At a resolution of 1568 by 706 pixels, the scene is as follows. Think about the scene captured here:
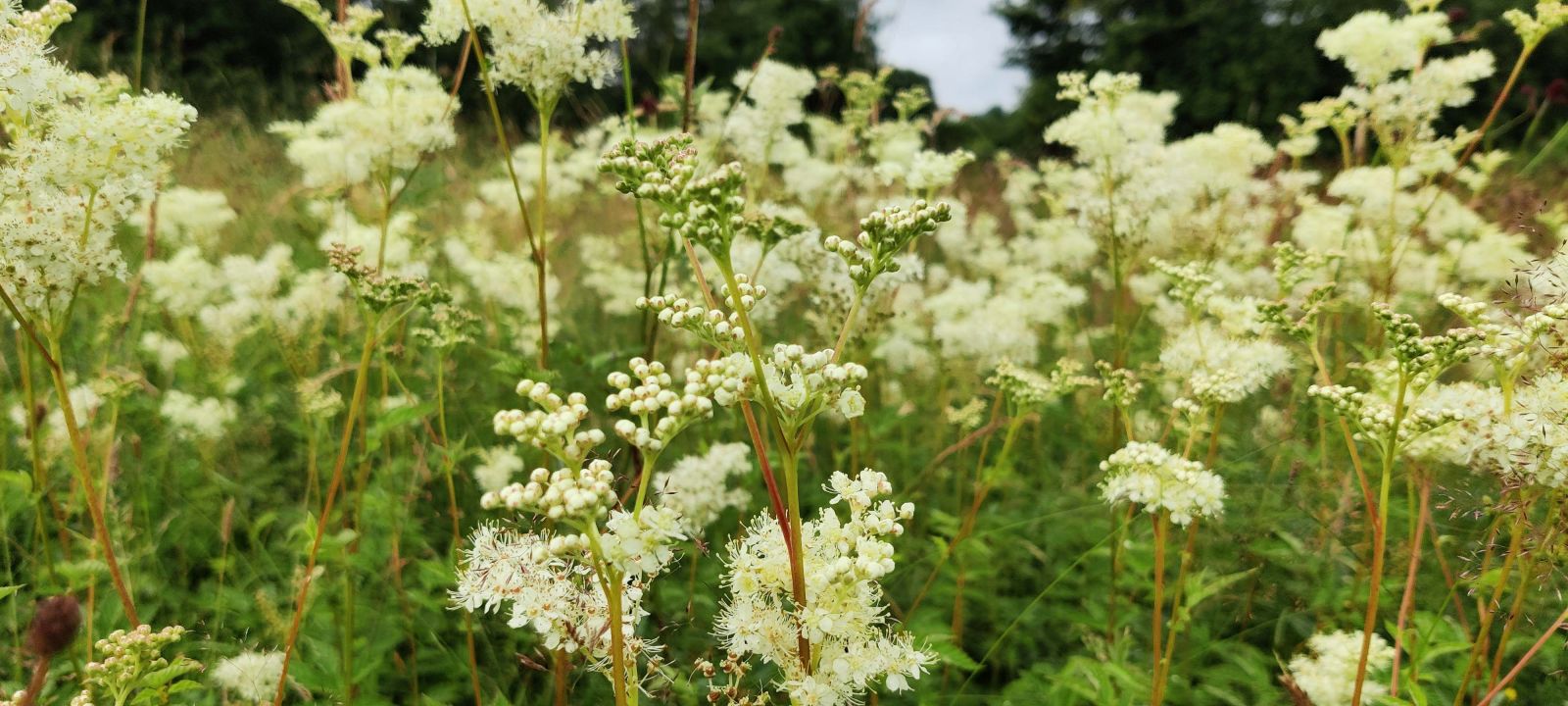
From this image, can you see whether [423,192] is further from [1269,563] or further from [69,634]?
[1269,563]

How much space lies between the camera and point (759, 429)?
2.97 m

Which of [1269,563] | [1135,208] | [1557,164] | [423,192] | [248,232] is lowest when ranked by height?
[248,232]

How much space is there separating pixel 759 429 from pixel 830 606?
1752mm

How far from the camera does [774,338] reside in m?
4.51

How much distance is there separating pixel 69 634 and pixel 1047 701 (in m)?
2.05

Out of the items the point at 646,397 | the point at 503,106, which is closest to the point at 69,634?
the point at 646,397

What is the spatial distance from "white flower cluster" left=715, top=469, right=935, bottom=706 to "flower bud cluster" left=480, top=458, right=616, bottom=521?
0.33 meters

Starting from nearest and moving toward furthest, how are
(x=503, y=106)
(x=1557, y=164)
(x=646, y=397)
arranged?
(x=646, y=397) → (x=1557, y=164) → (x=503, y=106)

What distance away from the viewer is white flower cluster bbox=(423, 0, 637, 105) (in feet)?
7.47

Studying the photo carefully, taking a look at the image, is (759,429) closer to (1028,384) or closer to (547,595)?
(1028,384)

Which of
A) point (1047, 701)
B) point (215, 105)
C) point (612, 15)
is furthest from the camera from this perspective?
point (215, 105)

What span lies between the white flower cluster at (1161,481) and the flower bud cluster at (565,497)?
117cm

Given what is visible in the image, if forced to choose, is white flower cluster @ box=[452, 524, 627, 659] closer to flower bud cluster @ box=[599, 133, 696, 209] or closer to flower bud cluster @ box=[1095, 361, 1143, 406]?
flower bud cluster @ box=[599, 133, 696, 209]

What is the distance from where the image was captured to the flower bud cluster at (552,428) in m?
1.05
